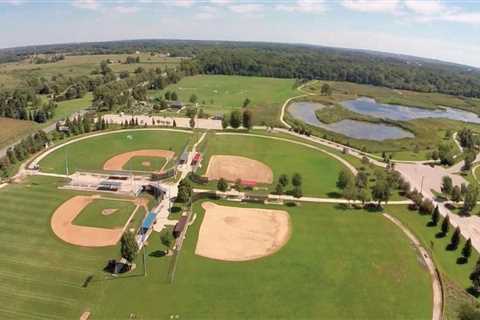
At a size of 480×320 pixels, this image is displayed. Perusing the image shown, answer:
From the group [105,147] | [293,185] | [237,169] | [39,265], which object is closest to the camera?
[39,265]

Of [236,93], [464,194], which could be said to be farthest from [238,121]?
[236,93]

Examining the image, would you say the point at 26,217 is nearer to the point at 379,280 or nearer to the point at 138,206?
the point at 138,206

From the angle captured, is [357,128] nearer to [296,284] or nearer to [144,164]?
[144,164]

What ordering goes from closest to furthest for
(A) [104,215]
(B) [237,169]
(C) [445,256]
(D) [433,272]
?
(D) [433,272] < (C) [445,256] < (A) [104,215] < (B) [237,169]

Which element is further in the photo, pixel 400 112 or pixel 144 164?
pixel 400 112

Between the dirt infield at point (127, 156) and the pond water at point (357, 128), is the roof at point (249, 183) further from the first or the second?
the pond water at point (357, 128)

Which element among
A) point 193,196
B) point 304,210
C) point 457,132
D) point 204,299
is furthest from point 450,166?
point 204,299
